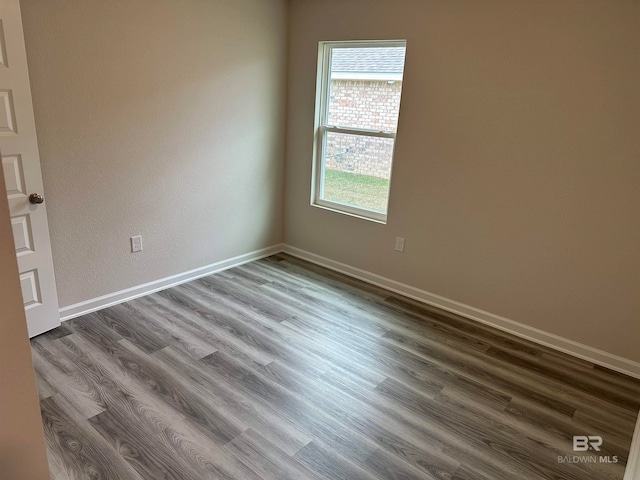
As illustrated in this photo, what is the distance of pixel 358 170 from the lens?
13.0 feet

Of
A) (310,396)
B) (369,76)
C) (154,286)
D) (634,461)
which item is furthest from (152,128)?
(634,461)

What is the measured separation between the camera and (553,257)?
9.79 feet

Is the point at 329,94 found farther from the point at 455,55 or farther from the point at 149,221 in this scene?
the point at 149,221

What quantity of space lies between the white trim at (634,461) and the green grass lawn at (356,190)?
7.50 feet

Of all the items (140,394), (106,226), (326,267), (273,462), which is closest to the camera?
(273,462)

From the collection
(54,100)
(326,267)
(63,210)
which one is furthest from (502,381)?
(54,100)

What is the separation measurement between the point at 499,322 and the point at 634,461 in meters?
1.32

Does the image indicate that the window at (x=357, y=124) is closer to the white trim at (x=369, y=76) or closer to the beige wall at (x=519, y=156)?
the white trim at (x=369, y=76)

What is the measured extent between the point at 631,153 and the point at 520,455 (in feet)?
5.99

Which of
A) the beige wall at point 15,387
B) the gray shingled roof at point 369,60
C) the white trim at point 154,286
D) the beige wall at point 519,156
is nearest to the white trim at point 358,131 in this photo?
the beige wall at point 519,156

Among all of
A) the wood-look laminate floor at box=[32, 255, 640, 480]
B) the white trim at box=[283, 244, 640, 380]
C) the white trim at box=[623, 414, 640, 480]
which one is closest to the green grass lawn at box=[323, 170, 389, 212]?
the white trim at box=[283, 244, 640, 380]

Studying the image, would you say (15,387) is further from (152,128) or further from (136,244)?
(152,128)

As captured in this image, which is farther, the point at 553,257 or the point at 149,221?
the point at 149,221

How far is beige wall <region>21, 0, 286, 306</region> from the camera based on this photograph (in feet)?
9.01
